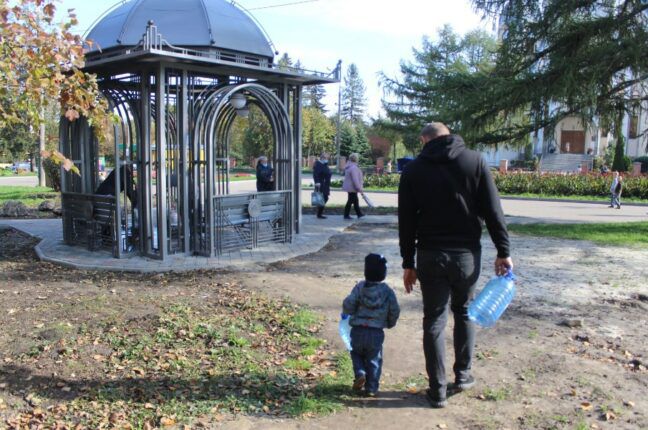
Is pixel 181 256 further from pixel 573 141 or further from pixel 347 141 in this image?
pixel 573 141

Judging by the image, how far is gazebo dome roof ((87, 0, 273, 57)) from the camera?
9555 mm

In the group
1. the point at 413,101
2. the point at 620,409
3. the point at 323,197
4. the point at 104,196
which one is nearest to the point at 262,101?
the point at 104,196

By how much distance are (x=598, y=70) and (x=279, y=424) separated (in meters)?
10.8

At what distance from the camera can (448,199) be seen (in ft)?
12.7

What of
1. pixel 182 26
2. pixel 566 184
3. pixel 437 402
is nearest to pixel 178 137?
pixel 182 26

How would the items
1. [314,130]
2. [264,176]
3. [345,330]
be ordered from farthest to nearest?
[314,130]
[264,176]
[345,330]

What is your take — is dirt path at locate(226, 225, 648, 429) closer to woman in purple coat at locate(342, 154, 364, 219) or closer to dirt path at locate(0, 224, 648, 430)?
dirt path at locate(0, 224, 648, 430)

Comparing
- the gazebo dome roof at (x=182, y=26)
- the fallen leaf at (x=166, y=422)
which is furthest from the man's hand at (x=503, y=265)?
the gazebo dome roof at (x=182, y=26)

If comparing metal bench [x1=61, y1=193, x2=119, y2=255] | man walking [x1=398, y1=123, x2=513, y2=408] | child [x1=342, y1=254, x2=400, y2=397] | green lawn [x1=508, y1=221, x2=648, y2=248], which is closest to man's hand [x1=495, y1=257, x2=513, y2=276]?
man walking [x1=398, y1=123, x2=513, y2=408]

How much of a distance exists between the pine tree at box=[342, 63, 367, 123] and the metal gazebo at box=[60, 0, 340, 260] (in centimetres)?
8875

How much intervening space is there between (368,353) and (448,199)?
1241 mm

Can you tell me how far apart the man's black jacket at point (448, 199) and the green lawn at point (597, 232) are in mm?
8480

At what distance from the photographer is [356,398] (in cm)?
411

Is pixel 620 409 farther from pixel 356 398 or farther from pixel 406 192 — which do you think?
pixel 406 192
